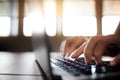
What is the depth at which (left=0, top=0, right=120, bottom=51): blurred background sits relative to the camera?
13.6ft

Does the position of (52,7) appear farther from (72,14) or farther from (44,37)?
(44,37)

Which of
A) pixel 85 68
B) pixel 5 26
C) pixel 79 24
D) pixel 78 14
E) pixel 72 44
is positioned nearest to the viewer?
pixel 85 68

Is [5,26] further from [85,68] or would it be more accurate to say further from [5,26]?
[85,68]

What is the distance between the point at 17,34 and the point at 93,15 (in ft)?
5.19

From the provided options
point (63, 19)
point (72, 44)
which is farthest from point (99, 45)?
point (63, 19)

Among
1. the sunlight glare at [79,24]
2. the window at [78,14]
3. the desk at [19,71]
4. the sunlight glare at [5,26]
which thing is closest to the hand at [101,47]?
the desk at [19,71]

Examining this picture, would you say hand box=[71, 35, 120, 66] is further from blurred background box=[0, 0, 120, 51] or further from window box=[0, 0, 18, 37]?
window box=[0, 0, 18, 37]

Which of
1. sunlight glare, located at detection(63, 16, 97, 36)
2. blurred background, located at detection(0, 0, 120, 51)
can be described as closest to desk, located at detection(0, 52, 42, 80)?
blurred background, located at detection(0, 0, 120, 51)

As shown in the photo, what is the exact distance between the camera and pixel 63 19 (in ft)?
14.9

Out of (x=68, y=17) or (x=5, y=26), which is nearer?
(x=5, y=26)

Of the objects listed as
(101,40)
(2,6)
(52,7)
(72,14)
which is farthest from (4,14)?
(101,40)

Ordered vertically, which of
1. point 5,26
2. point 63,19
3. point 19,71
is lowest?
point 19,71

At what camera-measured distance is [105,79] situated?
0.85ft

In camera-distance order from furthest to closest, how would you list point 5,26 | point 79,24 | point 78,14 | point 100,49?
1. point 78,14
2. point 79,24
3. point 5,26
4. point 100,49
